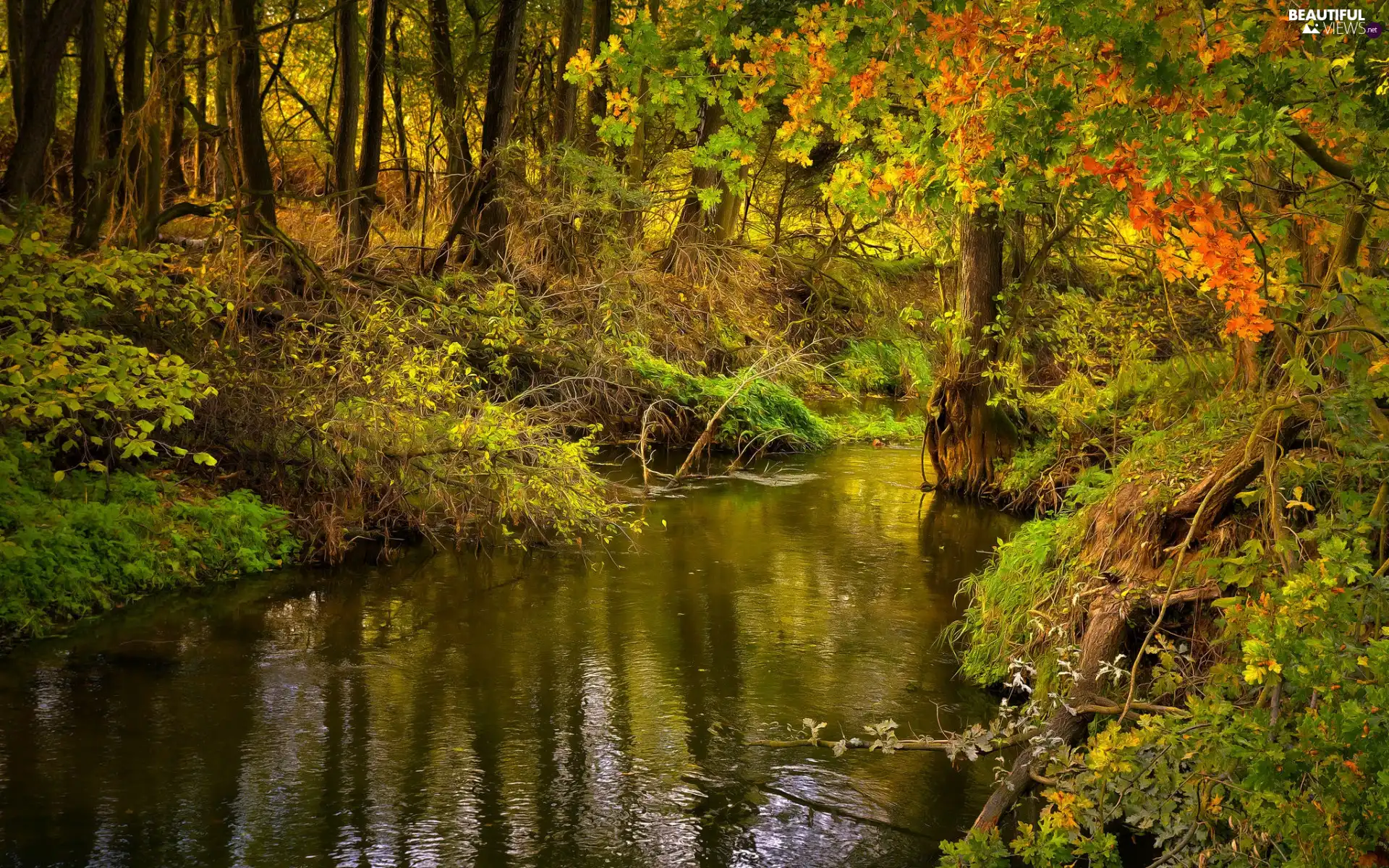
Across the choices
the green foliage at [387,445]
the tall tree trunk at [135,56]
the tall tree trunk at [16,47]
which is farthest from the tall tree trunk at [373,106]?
the green foliage at [387,445]

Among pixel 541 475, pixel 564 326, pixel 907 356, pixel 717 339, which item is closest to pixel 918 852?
pixel 541 475

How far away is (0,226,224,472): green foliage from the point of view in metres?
7.74

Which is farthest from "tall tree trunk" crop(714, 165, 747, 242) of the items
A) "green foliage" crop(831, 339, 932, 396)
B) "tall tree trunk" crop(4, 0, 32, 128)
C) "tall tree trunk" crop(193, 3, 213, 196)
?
"tall tree trunk" crop(4, 0, 32, 128)

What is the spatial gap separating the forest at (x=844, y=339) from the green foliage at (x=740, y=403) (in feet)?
0.21

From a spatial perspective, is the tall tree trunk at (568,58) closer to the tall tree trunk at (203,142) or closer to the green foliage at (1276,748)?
the tall tree trunk at (203,142)

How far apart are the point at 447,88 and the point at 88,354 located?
1085cm

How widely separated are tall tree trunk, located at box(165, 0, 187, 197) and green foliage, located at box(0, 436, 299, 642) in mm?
3509

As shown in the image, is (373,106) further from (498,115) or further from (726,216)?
(726,216)

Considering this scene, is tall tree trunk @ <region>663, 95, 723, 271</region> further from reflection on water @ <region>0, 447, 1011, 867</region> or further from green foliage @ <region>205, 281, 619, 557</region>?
reflection on water @ <region>0, 447, 1011, 867</region>

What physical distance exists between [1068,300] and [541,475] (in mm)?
5050

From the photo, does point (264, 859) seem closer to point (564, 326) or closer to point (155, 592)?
point (155, 592)

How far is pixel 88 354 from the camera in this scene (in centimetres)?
898

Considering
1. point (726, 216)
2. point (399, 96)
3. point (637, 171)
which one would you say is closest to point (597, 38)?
point (637, 171)

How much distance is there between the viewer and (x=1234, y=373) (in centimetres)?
794
